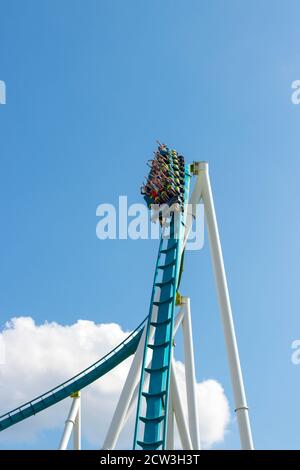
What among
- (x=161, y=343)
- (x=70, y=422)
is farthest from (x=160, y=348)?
(x=70, y=422)

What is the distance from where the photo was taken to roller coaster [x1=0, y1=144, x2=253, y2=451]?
11.6 metres

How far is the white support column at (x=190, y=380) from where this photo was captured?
48.7ft

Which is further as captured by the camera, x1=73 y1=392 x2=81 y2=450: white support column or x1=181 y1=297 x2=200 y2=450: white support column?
x1=73 y1=392 x2=81 y2=450: white support column

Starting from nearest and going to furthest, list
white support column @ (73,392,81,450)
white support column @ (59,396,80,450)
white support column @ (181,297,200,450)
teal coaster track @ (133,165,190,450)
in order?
teal coaster track @ (133,165,190,450) → white support column @ (181,297,200,450) → white support column @ (59,396,80,450) → white support column @ (73,392,81,450)

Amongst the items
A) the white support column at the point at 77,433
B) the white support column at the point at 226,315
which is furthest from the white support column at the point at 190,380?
the white support column at the point at 77,433

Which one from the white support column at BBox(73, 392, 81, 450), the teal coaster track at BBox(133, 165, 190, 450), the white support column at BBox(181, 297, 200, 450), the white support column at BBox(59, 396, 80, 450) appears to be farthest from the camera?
the white support column at BBox(73, 392, 81, 450)

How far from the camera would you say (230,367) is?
1224 cm

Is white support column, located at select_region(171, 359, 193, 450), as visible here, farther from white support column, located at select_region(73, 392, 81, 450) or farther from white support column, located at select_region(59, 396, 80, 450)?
white support column, located at select_region(73, 392, 81, 450)

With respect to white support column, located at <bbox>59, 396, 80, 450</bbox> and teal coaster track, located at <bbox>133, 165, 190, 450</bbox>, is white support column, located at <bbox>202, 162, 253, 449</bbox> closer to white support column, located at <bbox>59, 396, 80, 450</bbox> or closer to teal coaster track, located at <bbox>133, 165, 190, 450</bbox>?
teal coaster track, located at <bbox>133, 165, 190, 450</bbox>

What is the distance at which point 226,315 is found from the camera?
1295 cm

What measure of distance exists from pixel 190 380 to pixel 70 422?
5.46 meters

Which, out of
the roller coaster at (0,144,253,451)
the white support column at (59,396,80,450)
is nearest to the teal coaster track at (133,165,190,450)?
the roller coaster at (0,144,253,451)

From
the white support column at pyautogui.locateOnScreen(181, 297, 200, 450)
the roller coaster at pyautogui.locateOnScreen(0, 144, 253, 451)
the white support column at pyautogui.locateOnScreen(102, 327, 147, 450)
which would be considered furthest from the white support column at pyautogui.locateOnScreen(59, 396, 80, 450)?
the white support column at pyautogui.locateOnScreen(102, 327, 147, 450)
